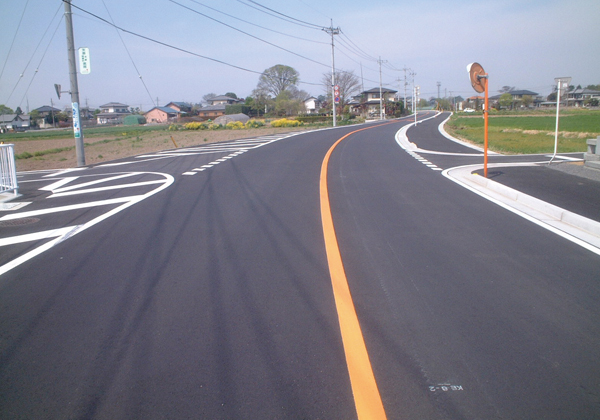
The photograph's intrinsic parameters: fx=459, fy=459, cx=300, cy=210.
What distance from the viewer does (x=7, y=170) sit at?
10.3 metres

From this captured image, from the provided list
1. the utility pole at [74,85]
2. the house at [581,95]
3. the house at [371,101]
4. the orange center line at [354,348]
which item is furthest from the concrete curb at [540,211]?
the house at [581,95]

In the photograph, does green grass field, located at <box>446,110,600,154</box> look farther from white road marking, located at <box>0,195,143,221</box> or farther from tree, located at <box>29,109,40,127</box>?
tree, located at <box>29,109,40,127</box>

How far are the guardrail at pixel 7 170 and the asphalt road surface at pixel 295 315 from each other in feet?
6.15

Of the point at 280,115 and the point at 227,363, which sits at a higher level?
the point at 280,115

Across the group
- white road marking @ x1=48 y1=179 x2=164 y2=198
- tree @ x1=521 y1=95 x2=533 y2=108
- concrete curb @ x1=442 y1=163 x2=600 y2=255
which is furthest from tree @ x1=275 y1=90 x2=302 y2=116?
concrete curb @ x1=442 y1=163 x2=600 y2=255

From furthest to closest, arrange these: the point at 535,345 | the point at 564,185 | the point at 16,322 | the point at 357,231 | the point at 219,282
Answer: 1. the point at 564,185
2. the point at 357,231
3. the point at 219,282
4. the point at 16,322
5. the point at 535,345

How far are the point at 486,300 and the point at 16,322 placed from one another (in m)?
4.52

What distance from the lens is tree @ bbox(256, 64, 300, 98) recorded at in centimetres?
9975

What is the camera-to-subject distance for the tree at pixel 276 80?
3927 inches

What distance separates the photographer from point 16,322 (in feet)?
14.1

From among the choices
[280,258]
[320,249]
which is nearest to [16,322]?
[280,258]

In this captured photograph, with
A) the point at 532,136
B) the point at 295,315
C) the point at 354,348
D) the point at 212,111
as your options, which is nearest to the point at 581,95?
the point at 212,111

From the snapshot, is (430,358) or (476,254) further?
(476,254)

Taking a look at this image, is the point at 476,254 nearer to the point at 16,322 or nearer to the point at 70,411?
the point at 70,411
